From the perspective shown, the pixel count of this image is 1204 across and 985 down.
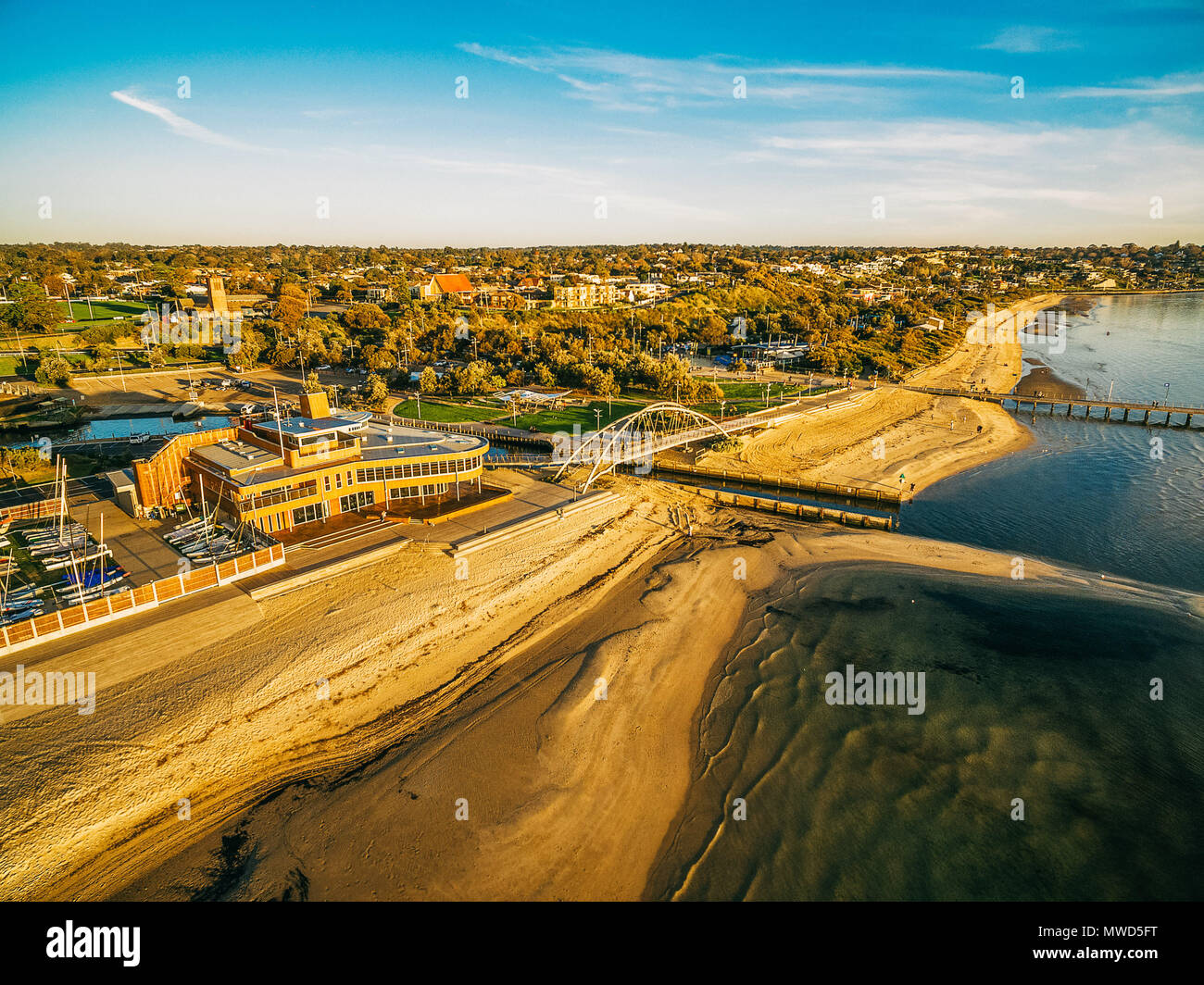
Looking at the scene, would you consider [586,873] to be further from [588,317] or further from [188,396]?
[588,317]

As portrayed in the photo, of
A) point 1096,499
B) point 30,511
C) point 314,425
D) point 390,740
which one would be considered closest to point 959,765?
point 390,740

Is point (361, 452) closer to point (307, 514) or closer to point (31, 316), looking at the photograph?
point (307, 514)

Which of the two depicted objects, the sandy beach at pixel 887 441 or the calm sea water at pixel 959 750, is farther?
the sandy beach at pixel 887 441

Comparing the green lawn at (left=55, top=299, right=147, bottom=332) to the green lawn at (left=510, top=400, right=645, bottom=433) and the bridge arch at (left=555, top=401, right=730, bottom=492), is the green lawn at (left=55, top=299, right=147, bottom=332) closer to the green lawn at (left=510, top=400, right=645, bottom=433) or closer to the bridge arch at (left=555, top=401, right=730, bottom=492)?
the green lawn at (left=510, top=400, right=645, bottom=433)

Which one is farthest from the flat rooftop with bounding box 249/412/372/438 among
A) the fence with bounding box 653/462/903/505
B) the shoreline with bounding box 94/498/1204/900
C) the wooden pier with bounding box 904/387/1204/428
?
the wooden pier with bounding box 904/387/1204/428

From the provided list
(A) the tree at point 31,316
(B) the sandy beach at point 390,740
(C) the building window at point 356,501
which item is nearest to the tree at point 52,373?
(A) the tree at point 31,316

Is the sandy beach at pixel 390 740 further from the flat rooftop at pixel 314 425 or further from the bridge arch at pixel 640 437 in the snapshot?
the bridge arch at pixel 640 437
